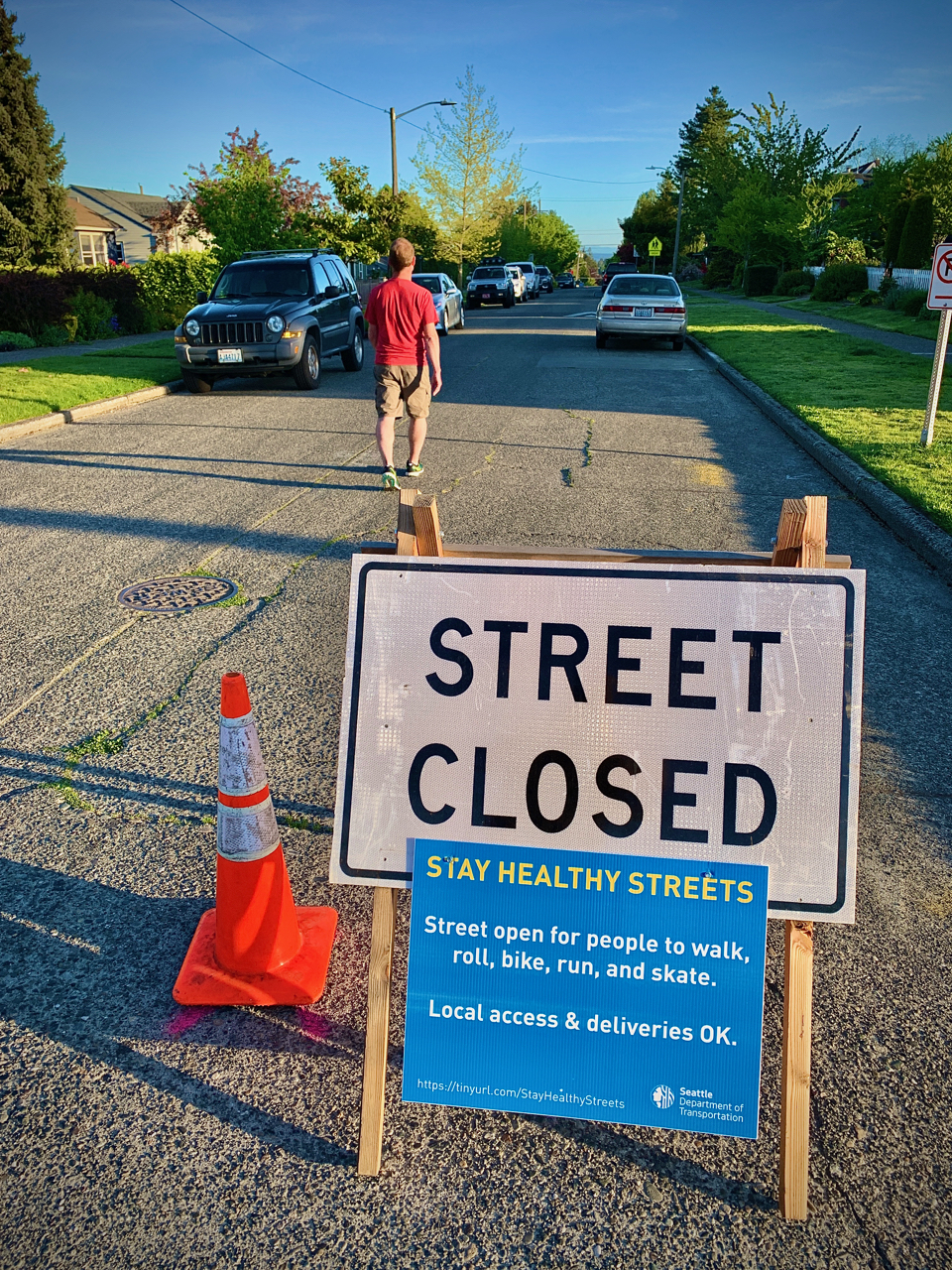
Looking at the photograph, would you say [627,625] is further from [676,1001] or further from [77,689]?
[77,689]

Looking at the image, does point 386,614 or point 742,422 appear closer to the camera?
point 386,614

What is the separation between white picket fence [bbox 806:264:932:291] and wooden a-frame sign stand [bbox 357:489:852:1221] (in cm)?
2979

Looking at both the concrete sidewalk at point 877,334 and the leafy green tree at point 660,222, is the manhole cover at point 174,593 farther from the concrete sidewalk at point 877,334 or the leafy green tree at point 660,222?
the leafy green tree at point 660,222

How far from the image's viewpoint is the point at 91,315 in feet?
66.6

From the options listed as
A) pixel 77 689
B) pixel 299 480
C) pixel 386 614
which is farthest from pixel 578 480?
pixel 386 614

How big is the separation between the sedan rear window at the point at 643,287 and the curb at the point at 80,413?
10.7 metres

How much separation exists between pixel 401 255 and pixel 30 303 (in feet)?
47.7

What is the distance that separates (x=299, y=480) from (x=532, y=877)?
7.13 metres

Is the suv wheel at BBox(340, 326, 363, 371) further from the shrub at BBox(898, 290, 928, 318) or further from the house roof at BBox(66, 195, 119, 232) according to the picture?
the house roof at BBox(66, 195, 119, 232)

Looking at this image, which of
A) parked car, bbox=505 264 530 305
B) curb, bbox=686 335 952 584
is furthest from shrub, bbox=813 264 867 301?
curb, bbox=686 335 952 584

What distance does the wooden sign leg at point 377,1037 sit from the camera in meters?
2.14

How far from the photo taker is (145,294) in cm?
2216

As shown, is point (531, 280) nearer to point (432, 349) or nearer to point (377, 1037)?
point (432, 349)

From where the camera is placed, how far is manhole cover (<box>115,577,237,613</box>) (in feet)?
18.2
